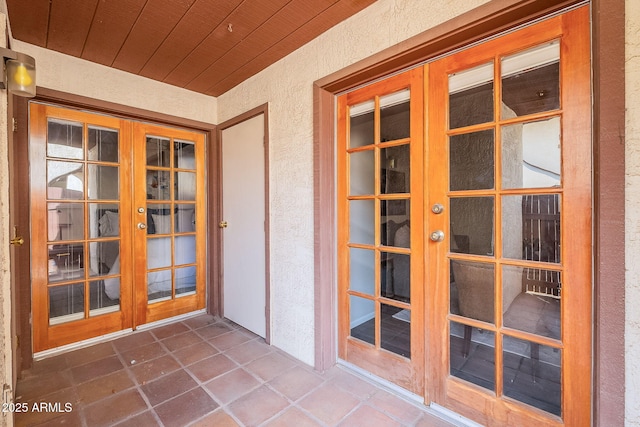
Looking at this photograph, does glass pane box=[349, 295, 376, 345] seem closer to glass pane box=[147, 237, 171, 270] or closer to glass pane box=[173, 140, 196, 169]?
glass pane box=[147, 237, 171, 270]

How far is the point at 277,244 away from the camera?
7.59 feet

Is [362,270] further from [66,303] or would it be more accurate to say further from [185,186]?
[66,303]

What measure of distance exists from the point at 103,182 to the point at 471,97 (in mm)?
2944

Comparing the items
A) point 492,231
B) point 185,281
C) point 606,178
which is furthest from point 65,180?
point 606,178

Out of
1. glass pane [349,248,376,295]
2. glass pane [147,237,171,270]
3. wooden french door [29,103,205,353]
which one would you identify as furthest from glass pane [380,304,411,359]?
glass pane [147,237,171,270]

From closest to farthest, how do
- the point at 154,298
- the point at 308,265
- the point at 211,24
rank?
the point at 211,24 → the point at 308,265 → the point at 154,298

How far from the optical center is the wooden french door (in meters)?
2.21

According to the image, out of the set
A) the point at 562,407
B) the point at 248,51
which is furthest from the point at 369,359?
the point at 248,51

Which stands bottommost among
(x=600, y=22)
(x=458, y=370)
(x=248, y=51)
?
(x=458, y=370)

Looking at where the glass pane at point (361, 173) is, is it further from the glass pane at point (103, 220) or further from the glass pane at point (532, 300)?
the glass pane at point (103, 220)

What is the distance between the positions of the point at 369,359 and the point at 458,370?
56 cm

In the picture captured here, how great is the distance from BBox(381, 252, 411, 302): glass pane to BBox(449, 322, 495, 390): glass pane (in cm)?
31

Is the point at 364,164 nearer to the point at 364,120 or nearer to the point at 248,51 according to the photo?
the point at 364,120

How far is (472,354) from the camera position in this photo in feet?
4.87
